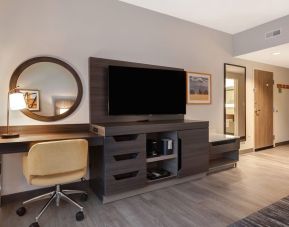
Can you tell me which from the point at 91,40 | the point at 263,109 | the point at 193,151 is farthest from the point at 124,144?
the point at 263,109

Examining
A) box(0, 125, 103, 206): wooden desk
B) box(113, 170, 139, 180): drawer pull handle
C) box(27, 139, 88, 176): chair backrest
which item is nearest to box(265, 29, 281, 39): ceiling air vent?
box(113, 170, 139, 180): drawer pull handle

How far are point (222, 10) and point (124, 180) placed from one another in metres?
2.86

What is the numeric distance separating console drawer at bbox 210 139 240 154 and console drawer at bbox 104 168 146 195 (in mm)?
1323

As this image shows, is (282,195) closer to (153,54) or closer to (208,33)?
(153,54)

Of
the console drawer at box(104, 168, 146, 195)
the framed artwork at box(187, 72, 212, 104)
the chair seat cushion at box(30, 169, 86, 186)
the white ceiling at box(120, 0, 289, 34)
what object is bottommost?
the console drawer at box(104, 168, 146, 195)

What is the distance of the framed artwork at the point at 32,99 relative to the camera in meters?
2.29

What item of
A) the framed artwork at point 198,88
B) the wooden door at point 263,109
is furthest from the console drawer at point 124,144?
the wooden door at point 263,109

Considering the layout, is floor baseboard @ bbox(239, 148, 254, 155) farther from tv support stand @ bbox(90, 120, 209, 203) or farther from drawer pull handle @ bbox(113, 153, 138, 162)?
drawer pull handle @ bbox(113, 153, 138, 162)

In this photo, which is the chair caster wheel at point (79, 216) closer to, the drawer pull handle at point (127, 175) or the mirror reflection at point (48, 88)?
the drawer pull handle at point (127, 175)

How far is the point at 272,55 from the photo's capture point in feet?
13.4

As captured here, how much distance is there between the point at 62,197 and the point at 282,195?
2.51m

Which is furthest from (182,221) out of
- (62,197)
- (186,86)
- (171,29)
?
(171,29)

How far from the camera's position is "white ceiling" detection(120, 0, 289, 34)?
2918 mm

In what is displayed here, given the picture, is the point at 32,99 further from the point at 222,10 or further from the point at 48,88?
the point at 222,10
